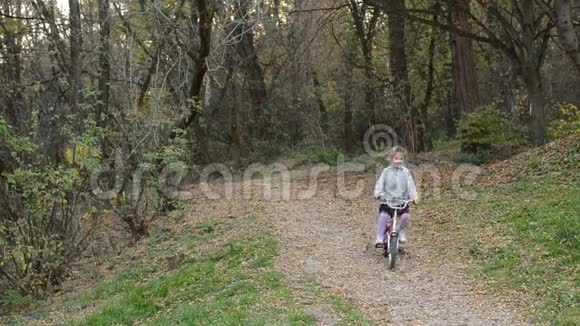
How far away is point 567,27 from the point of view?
1235 cm

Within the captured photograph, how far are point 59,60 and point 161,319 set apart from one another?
1245 centimetres

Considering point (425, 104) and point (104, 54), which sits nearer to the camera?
point (104, 54)

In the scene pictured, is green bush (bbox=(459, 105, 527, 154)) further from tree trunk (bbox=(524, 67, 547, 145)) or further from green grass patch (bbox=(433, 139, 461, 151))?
green grass patch (bbox=(433, 139, 461, 151))

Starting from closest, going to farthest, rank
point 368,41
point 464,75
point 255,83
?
point 464,75 → point 368,41 → point 255,83

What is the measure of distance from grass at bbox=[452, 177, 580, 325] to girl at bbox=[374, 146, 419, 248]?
1201 millimetres

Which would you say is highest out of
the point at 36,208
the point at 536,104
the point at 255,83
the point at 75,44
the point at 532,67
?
the point at 255,83

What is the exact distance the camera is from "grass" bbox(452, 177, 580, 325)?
23.1 ft

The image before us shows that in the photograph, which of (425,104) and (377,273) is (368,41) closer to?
(425,104)

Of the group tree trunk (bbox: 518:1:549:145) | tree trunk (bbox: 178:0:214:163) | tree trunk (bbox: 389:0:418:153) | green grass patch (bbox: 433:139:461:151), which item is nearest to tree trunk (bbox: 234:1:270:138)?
tree trunk (bbox: 389:0:418:153)

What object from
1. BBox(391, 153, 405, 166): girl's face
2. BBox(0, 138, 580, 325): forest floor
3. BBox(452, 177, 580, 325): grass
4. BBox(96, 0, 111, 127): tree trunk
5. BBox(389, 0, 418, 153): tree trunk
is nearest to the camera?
BBox(452, 177, 580, 325): grass

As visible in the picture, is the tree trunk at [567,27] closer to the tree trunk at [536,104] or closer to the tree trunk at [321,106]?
the tree trunk at [536,104]

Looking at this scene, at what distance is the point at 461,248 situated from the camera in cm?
967

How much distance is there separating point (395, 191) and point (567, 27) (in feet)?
19.7

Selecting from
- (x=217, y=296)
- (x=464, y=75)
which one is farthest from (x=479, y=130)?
(x=217, y=296)
